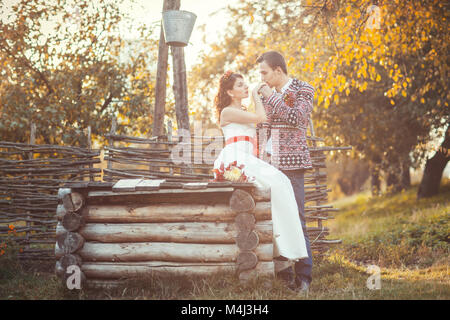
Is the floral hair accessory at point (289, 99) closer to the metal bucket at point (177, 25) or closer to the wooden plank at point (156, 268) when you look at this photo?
the wooden plank at point (156, 268)

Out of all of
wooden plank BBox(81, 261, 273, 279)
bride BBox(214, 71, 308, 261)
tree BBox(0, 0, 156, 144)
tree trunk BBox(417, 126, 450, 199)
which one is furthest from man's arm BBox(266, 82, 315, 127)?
tree trunk BBox(417, 126, 450, 199)

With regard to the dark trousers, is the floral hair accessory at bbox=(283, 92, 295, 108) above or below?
above

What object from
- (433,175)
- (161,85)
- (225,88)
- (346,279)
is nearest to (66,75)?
(161,85)

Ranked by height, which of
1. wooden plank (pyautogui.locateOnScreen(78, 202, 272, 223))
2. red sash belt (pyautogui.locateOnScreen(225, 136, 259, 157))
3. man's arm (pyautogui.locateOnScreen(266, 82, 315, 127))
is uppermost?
man's arm (pyautogui.locateOnScreen(266, 82, 315, 127))

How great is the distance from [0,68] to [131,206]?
6.15 m

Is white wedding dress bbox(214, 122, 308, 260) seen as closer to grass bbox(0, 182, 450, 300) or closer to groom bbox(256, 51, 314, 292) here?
groom bbox(256, 51, 314, 292)

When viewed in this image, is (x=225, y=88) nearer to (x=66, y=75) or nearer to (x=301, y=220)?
(x=301, y=220)

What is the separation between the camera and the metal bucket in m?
5.87

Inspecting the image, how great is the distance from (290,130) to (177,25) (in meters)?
2.58

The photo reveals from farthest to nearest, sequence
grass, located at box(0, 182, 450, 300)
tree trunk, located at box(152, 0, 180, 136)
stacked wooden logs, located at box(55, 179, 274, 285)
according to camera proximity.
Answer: tree trunk, located at box(152, 0, 180, 136) < stacked wooden logs, located at box(55, 179, 274, 285) < grass, located at box(0, 182, 450, 300)

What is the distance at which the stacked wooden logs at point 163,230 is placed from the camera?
13.0 ft

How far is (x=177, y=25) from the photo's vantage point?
5.89 meters
